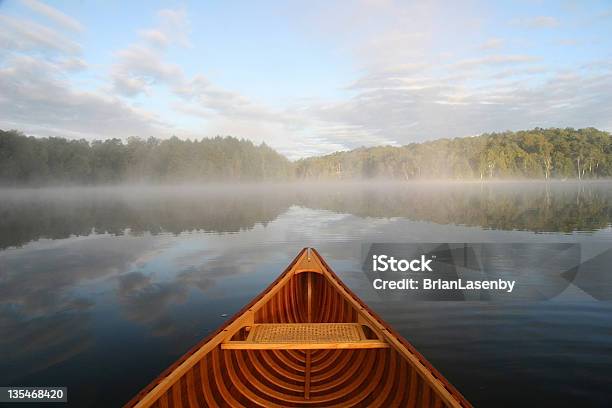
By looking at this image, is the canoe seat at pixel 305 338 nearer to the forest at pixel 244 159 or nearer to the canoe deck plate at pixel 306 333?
the canoe deck plate at pixel 306 333

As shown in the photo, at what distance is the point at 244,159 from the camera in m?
173

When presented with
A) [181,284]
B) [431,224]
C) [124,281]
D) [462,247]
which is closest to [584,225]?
[431,224]

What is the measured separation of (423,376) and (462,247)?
15126mm

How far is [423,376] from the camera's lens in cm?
381

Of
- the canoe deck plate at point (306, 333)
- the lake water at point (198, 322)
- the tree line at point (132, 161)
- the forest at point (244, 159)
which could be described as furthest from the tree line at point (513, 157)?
the canoe deck plate at point (306, 333)

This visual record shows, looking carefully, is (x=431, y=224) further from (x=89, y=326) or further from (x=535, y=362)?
(x=89, y=326)

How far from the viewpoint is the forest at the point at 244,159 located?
119 m

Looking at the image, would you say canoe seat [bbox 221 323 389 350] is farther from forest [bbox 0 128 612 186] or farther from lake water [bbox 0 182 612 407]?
forest [bbox 0 128 612 186]

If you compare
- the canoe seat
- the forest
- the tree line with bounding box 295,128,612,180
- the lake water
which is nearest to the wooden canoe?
the canoe seat

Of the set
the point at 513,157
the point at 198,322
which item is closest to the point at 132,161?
Answer: the point at 513,157

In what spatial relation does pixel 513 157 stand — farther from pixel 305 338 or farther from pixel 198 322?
pixel 305 338

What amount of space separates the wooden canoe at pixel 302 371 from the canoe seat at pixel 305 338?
1cm

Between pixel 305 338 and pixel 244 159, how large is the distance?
171574mm

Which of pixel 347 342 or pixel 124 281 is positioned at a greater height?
pixel 347 342
